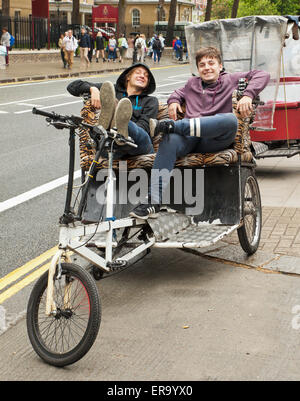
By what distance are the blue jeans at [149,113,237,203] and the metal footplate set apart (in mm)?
226

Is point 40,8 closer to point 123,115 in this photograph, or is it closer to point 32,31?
point 32,31

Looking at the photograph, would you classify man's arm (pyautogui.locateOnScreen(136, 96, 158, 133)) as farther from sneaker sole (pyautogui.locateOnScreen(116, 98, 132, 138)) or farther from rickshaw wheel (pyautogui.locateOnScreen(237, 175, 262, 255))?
sneaker sole (pyautogui.locateOnScreen(116, 98, 132, 138))

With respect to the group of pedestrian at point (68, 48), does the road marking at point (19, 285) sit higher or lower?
lower

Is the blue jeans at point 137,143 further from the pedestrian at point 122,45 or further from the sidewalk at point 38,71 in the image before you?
the pedestrian at point 122,45

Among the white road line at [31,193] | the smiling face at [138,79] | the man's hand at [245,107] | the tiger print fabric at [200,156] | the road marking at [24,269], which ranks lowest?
the road marking at [24,269]

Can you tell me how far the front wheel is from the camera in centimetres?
395

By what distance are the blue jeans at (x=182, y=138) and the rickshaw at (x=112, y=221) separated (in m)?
0.17

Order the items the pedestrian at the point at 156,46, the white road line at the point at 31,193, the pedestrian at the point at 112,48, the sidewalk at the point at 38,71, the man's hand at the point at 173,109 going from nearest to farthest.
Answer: the man's hand at the point at 173,109, the white road line at the point at 31,193, the sidewalk at the point at 38,71, the pedestrian at the point at 112,48, the pedestrian at the point at 156,46

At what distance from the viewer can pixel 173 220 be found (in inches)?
218

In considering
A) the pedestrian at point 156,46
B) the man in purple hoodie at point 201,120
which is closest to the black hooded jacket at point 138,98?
the man in purple hoodie at point 201,120

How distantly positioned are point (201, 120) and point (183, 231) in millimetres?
918

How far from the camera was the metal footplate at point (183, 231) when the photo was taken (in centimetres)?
519

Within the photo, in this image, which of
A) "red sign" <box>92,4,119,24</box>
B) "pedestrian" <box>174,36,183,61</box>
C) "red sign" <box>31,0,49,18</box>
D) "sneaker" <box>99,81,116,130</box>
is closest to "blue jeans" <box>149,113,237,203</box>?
"sneaker" <box>99,81,116,130</box>
